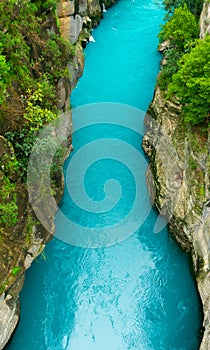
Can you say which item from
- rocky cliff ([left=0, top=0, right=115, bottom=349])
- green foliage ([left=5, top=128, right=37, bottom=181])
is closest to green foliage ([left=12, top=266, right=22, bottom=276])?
rocky cliff ([left=0, top=0, right=115, bottom=349])

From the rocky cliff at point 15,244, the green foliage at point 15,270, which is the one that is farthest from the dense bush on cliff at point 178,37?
the green foliage at point 15,270

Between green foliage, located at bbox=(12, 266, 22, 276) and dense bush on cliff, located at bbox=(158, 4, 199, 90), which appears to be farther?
dense bush on cliff, located at bbox=(158, 4, 199, 90)

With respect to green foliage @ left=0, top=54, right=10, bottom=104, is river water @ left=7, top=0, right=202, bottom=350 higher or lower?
lower

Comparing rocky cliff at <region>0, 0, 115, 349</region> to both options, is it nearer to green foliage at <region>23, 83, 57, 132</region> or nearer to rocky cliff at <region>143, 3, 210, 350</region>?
green foliage at <region>23, 83, 57, 132</region>

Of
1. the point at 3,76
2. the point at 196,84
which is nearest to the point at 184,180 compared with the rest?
the point at 196,84

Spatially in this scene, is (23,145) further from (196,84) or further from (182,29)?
(182,29)

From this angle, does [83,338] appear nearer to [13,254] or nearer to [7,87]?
[13,254]

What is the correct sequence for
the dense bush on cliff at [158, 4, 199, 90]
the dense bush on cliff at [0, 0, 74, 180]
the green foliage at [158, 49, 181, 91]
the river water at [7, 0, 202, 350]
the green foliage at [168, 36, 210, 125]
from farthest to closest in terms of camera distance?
1. the dense bush on cliff at [158, 4, 199, 90]
2. the green foliage at [158, 49, 181, 91]
3. the river water at [7, 0, 202, 350]
4. the green foliage at [168, 36, 210, 125]
5. the dense bush on cliff at [0, 0, 74, 180]
